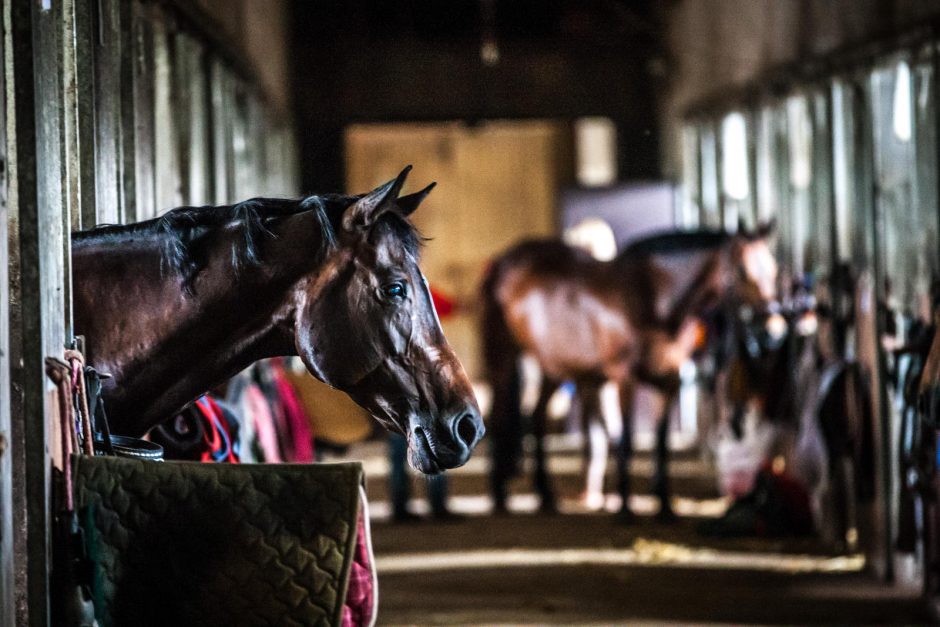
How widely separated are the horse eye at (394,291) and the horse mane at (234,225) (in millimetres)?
101

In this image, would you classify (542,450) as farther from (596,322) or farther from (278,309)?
(278,309)

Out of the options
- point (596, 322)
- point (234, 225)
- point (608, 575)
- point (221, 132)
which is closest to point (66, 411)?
point (234, 225)

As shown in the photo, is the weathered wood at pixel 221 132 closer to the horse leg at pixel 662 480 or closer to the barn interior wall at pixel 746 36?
the barn interior wall at pixel 746 36

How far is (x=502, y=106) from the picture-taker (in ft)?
43.9

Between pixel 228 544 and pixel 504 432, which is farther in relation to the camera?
pixel 504 432

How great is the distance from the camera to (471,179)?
18.4 metres

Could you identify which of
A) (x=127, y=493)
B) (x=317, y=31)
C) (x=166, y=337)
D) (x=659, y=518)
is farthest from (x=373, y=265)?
(x=317, y=31)

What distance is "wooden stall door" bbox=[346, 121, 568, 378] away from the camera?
18.2 meters

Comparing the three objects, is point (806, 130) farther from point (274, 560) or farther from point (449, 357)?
point (274, 560)

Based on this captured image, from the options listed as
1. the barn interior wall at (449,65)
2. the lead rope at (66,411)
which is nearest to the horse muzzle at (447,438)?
the lead rope at (66,411)

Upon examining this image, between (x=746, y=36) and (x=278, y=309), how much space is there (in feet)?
26.1

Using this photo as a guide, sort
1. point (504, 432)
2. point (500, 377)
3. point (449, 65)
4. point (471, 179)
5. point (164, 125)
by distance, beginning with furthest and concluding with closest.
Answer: point (471, 179)
point (449, 65)
point (500, 377)
point (504, 432)
point (164, 125)

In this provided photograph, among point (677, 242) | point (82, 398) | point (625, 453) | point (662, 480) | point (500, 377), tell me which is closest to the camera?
point (82, 398)

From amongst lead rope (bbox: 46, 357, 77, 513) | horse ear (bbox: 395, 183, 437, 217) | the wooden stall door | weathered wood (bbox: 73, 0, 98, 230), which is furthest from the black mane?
the wooden stall door
